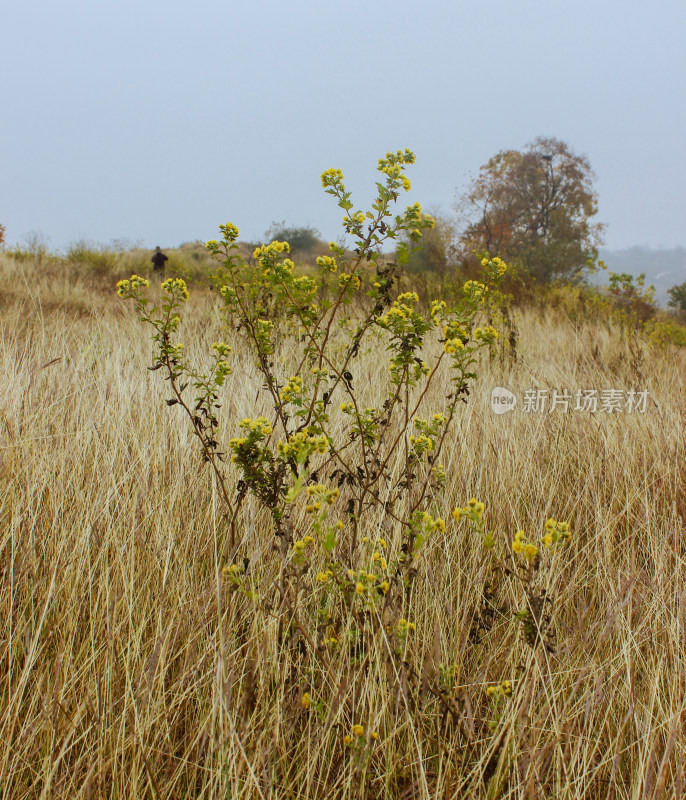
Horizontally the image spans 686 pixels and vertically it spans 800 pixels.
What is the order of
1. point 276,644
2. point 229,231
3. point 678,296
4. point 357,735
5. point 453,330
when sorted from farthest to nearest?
point 678,296, point 229,231, point 453,330, point 276,644, point 357,735

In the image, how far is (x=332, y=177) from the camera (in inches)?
63.8

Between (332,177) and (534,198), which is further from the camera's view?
(534,198)

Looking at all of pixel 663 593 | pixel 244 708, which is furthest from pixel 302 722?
pixel 663 593

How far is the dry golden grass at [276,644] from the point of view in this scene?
1.08 metres

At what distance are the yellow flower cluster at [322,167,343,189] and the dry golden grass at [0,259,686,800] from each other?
1168 millimetres

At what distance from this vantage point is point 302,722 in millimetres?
1211

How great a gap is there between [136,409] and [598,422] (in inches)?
96.1

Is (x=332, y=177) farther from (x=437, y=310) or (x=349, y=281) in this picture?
(x=437, y=310)

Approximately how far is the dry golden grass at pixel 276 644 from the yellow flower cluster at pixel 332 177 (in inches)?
46.0

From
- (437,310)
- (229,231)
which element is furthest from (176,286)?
(437,310)

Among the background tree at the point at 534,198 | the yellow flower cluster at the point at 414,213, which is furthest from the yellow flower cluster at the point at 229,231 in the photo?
the background tree at the point at 534,198

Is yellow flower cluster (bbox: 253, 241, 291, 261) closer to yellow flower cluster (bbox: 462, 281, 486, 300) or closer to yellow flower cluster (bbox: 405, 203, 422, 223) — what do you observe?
yellow flower cluster (bbox: 405, 203, 422, 223)

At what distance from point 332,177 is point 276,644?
1.36 metres

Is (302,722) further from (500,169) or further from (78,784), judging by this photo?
(500,169)
